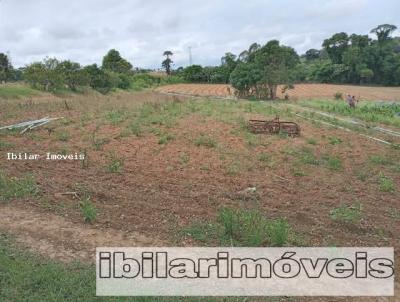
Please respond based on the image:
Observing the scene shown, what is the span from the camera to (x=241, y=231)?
495 centimetres

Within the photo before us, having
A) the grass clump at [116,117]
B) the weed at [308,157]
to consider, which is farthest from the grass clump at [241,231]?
the grass clump at [116,117]

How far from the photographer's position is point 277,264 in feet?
14.2

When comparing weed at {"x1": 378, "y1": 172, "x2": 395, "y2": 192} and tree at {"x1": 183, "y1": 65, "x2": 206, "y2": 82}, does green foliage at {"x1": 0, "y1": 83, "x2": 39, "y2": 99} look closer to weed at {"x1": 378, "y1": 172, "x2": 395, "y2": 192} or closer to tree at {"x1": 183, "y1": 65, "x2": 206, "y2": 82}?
weed at {"x1": 378, "y1": 172, "x2": 395, "y2": 192}

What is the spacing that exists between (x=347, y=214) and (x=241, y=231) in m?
1.84

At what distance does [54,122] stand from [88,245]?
32.5 ft

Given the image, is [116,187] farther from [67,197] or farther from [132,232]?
[132,232]

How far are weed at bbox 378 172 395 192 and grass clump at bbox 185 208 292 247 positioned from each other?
3238 millimetres

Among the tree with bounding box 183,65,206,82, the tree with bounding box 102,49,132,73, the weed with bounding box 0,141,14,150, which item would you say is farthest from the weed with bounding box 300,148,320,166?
the tree with bounding box 183,65,206,82

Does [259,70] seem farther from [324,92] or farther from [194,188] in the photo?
[194,188]

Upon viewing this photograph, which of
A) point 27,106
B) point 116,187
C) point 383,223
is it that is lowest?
point 383,223

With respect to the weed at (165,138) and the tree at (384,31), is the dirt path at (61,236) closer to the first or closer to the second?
the weed at (165,138)

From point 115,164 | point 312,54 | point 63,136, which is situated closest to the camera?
point 115,164

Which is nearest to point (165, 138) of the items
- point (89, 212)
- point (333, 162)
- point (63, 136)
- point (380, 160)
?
point (63, 136)

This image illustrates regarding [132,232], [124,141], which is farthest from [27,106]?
[132,232]
